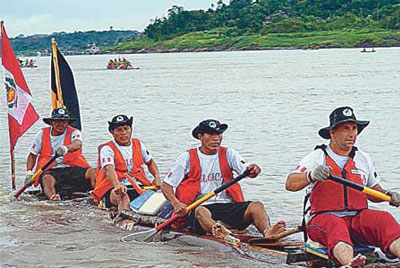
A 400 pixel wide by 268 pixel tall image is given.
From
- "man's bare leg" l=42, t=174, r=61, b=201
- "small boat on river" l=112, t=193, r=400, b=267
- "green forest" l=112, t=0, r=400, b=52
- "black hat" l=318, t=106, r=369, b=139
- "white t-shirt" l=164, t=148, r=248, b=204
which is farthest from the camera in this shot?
"green forest" l=112, t=0, r=400, b=52

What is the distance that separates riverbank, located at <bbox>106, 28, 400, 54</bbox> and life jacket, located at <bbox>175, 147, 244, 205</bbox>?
12859cm

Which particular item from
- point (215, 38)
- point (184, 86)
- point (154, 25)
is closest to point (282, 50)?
point (215, 38)

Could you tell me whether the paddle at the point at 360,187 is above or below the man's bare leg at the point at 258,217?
above

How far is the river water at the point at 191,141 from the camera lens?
10.7 m

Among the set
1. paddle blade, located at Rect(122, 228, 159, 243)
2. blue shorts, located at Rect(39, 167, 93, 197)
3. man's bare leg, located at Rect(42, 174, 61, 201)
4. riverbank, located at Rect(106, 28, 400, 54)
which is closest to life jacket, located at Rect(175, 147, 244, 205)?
paddle blade, located at Rect(122, 228, 159, 243)

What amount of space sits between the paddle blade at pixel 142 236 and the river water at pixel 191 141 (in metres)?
0.11

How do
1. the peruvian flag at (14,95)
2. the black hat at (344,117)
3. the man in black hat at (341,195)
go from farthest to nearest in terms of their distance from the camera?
the peruvian flag at (14,95) < the black hat at (344,117) < the man in black hat at (341,195)

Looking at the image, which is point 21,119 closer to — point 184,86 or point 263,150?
point 263,150

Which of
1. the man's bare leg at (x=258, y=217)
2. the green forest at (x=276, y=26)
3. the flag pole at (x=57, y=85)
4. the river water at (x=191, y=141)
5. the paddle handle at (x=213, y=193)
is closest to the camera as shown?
the paddle handle at (x=213, y=193)

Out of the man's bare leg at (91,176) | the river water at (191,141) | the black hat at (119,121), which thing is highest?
the black hat at (119,121)

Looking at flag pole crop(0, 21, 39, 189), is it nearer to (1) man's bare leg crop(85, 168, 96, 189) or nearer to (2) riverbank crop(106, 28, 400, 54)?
(1) man's bare leg crop(85, 168, 96, 189)

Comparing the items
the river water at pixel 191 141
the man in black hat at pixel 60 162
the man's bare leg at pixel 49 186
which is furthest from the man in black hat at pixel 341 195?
the man's bare leg at pixel 49 186

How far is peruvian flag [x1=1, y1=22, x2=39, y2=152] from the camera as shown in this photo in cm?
1595

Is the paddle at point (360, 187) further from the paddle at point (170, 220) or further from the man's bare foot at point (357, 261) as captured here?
the paddle at point (170, 220)
